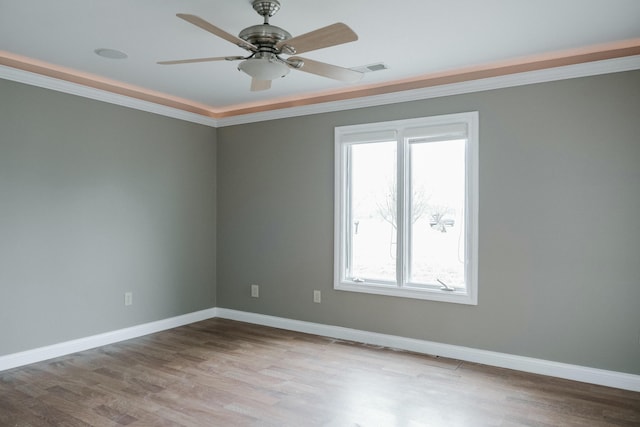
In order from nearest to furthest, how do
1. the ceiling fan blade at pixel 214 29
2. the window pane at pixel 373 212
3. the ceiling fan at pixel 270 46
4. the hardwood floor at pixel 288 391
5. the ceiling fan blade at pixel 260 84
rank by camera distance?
1. the ceiling fan blade at pixel 214 29
2. the ceiling fan at pixel 270 46
3. the hardwood floor at pixel 288 391
4. the ceiling fan blade at pixel 260 84
5. the window pane at pixel 373 212

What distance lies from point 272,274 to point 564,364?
2.93 meters

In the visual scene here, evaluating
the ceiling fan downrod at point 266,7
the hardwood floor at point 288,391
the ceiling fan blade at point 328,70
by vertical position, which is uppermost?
the ceiling fan downrod at point 266,7

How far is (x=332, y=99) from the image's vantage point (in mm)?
4566

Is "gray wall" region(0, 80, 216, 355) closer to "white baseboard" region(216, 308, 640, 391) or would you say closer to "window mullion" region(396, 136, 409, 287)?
"white baseboard" region(216, 308, 640, 391)

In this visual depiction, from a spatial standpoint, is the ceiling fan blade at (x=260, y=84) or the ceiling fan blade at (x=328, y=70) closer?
the ceiling fan blade at (x=328, y=70)

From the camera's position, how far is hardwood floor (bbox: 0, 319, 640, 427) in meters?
2.73

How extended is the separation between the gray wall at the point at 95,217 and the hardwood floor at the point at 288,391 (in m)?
0.49

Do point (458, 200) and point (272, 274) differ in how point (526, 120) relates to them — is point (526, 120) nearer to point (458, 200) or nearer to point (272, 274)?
point (458, 200)

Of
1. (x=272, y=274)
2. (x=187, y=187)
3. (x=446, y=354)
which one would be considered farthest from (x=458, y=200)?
(x=187, y=187)

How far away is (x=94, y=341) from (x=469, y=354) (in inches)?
135

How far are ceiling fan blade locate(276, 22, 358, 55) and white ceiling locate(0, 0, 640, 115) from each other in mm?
354

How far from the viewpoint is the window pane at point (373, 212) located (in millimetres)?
4277

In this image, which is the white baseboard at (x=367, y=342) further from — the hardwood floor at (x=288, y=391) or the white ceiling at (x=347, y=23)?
the white ceiling at (x=347, y=23)

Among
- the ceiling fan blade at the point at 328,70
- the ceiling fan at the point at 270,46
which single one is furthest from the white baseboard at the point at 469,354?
the ceiling fan at the point at 270,46
